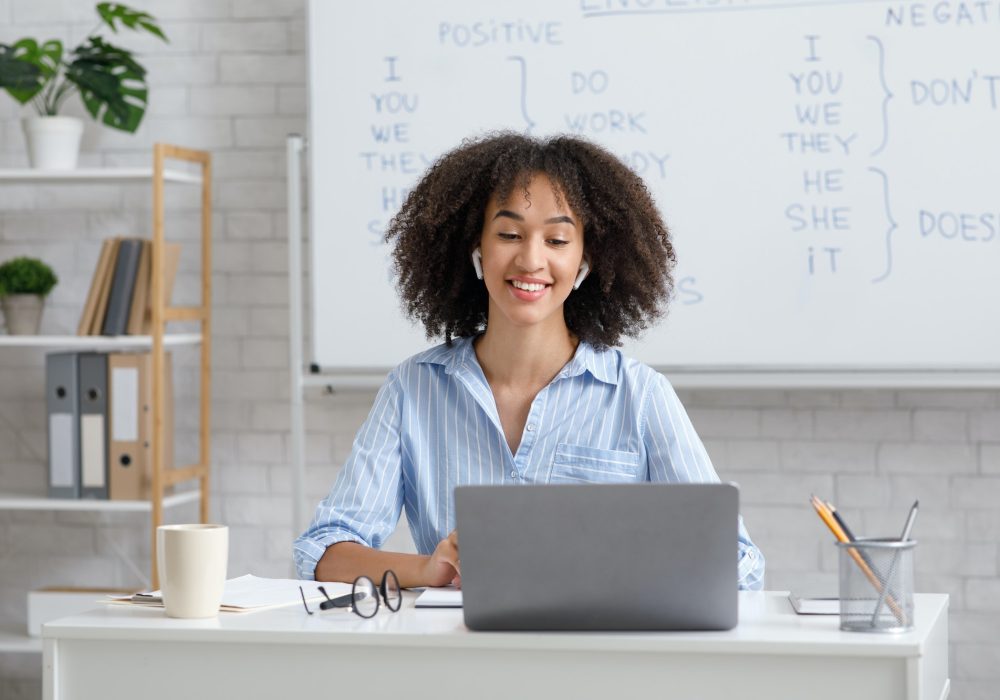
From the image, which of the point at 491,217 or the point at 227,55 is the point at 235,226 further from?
the point at 491,217

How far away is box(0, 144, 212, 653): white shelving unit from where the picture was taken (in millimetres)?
2785

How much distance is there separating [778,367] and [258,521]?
1347 millimetres

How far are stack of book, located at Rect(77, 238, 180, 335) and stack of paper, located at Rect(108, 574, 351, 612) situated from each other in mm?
1581

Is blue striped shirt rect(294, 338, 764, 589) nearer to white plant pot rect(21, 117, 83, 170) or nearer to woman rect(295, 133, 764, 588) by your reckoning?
woman rect(295, 133, 764, 588)

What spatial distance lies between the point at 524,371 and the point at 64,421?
4.91 feet

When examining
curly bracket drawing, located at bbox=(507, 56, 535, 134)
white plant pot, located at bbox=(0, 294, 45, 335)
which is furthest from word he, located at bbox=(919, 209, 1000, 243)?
white plant pot, located at bbox=(0, 294, 45, 335)

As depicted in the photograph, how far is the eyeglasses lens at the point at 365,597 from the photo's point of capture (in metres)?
1.23

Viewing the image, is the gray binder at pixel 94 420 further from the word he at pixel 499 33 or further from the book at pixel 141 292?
the word he at pixel 499 33

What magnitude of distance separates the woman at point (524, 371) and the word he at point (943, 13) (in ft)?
3.45

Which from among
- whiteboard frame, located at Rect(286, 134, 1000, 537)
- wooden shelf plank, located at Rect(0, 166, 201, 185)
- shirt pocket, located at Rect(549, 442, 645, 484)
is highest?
wooden shelf plank, located at Rect(0, 166, 201, 185)

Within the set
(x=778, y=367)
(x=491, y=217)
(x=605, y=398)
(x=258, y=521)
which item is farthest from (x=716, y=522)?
(x=258, y=521)

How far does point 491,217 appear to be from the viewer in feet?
5.87

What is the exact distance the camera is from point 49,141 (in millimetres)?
2896

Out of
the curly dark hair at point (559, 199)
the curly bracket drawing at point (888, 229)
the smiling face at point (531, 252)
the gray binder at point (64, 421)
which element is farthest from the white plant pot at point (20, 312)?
the curly bracket drawing at point (888, 229)
